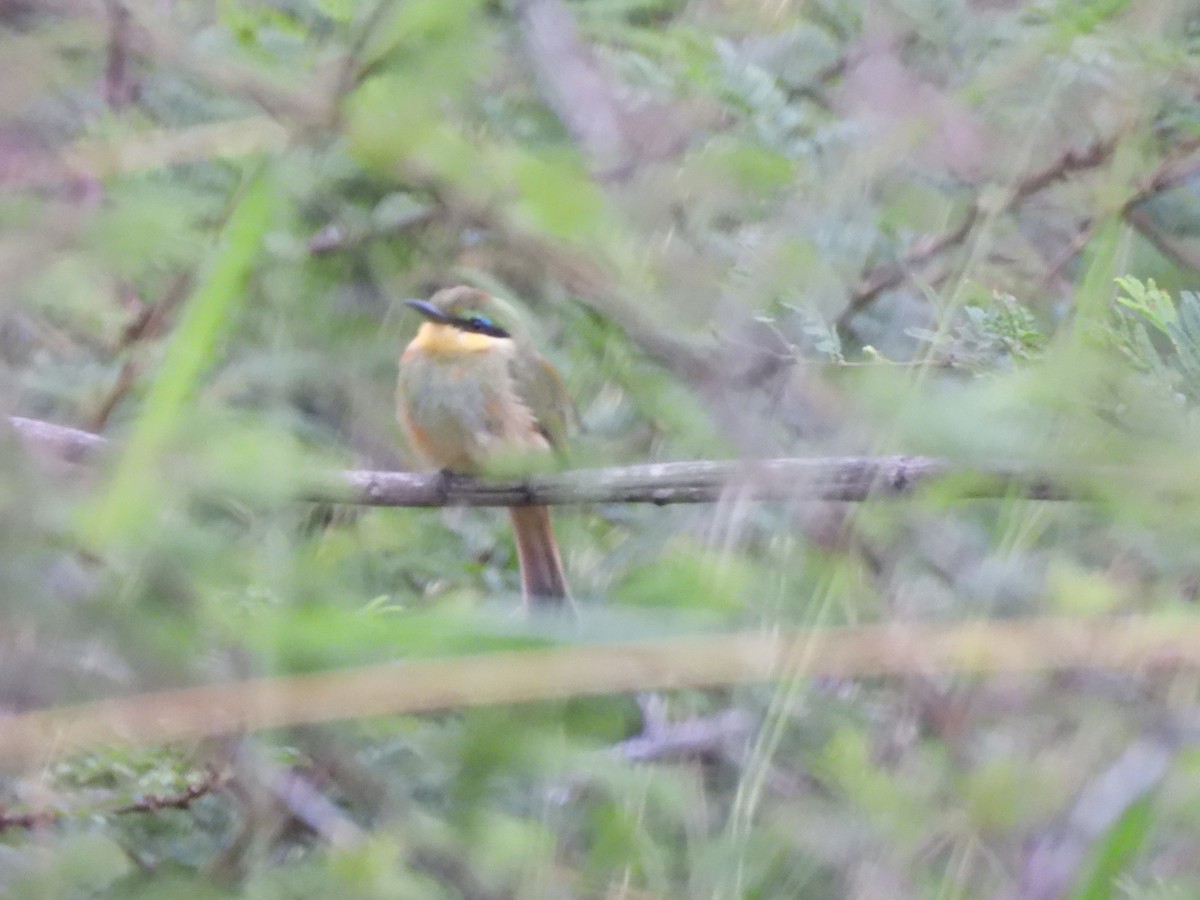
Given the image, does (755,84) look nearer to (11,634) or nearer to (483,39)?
(483,39)

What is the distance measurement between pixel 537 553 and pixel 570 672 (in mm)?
1974

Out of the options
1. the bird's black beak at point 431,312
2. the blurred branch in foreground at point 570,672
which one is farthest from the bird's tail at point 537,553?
the blurred branch in foreground at point 570,672

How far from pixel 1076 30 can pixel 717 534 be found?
0.74m

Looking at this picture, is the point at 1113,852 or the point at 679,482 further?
the point at 679,482

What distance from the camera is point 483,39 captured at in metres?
1.13

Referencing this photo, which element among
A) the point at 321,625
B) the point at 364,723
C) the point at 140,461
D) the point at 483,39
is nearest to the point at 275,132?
the point at 483,39

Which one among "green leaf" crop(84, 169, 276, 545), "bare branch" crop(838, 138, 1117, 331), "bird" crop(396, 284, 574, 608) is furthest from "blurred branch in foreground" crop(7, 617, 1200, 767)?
"bird" crop(396, 284, 574, 608)

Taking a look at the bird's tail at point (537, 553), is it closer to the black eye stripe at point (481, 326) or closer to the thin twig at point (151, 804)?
the black eye stripe at point (481, 326)

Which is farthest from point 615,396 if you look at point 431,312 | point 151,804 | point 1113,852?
point 1113,852

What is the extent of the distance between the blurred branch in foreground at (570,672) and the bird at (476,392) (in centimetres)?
193

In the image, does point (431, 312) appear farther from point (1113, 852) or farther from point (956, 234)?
point (1113, 852)

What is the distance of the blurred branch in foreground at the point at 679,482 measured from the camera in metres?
1.35

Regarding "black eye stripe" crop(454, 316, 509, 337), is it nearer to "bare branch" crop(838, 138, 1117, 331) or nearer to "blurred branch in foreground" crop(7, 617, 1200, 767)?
"bare branch" crop(838, 138, 1117, 331)

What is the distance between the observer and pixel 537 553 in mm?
2900
